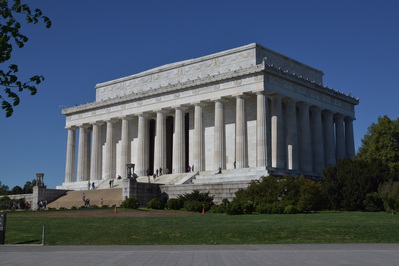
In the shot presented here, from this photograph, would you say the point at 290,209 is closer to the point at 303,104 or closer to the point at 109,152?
the point at 303,104

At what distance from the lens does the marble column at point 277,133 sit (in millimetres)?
69125

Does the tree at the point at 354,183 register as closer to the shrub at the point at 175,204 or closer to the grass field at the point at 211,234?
the shrub at the point at 175,204

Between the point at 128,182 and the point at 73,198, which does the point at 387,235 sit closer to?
the point at 128,182

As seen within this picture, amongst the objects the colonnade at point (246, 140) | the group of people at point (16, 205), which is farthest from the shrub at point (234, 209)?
the group of people at point (16, 205)

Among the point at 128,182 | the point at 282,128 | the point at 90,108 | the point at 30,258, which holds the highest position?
the point at 90,108

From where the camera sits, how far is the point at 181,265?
16500 mm

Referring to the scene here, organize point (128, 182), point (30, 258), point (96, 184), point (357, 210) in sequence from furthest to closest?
point (96, 184) → point (128, 182) → point (357, 210) → point (30, 258)

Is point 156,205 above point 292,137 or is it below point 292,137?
below

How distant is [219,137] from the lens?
71.4 metres

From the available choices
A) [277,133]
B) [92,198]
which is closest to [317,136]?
[277,133]

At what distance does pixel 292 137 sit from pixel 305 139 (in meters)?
2.40

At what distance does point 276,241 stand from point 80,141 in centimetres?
6846

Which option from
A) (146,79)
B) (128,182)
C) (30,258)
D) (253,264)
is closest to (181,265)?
(253,264)

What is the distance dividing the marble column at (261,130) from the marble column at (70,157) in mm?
36470
